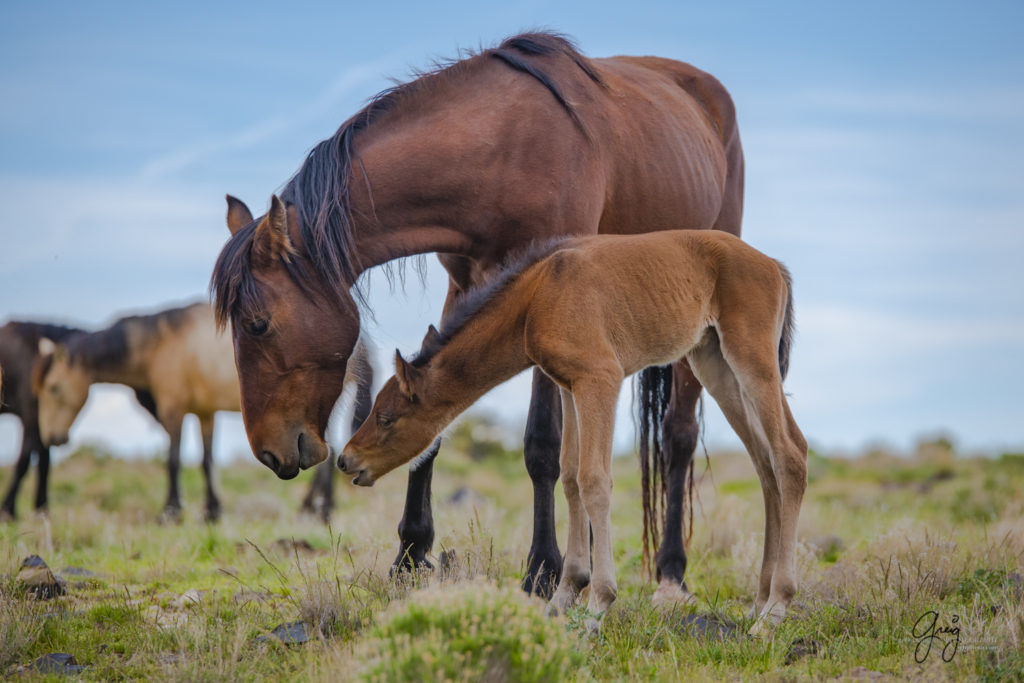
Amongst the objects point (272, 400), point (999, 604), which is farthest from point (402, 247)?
point (999, 604)

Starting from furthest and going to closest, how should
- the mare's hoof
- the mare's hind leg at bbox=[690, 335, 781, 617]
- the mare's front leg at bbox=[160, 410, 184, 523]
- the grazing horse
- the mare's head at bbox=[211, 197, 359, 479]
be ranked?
the grazing horse, the mare's front leg at bbox=[160, 410, 184, 523], the mare's hoof, the mare's hind leg at bbox=[690, 335, 781, 617], the mare's head at bbox=[211, 197, 359, 479]

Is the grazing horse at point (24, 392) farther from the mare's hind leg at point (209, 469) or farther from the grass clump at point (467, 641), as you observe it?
the grass clump at point (467, 641)

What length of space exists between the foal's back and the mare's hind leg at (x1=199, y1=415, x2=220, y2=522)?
28.8 ft

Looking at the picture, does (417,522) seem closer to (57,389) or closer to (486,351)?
(486,351)

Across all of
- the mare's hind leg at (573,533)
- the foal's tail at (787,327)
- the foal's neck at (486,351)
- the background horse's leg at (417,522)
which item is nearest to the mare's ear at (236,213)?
the foal's neck at (486,351)

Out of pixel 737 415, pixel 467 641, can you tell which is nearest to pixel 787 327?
pixel 737 415

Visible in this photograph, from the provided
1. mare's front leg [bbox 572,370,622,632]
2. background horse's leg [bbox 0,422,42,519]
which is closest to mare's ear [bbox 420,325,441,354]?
mare's front leg [bbox 572,370,622,632]

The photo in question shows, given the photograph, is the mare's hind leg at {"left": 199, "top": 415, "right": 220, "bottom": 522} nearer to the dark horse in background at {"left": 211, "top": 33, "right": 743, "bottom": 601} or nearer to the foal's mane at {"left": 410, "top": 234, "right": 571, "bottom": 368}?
the dark horse in background at {"left": 211, "top": 33, "right": 743, "bottom": 601}

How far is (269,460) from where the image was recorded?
552 centimetres

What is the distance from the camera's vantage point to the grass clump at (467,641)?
358 cm

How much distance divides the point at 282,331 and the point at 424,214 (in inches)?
41.3

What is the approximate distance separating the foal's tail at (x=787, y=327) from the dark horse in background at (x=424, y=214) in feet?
3.73

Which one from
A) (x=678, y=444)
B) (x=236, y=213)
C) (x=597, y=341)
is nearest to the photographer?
(x=597, y=341)

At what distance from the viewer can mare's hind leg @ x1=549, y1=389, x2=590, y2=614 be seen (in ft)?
16.7
